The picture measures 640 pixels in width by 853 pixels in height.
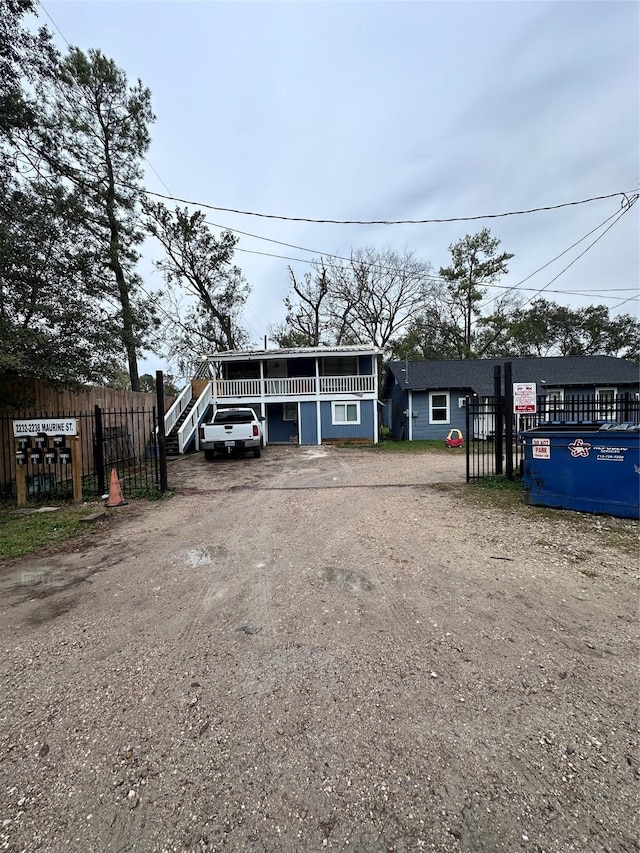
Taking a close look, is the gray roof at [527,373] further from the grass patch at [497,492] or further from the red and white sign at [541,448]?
the red and white sign at [541,448]

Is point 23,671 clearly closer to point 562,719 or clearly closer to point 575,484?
point 562,719

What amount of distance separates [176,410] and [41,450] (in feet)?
31.2

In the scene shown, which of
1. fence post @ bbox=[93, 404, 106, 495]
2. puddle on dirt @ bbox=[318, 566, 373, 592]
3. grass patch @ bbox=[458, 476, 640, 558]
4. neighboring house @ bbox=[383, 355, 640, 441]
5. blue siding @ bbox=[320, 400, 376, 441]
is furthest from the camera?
neighboring house @ bbox=[383, 355, 640, 441]

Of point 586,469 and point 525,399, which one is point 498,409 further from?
point 586,469

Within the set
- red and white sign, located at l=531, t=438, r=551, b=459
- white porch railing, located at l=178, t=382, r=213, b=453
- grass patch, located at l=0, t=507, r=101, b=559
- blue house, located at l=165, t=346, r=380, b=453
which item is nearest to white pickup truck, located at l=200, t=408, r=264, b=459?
white porch railing, located at l=178, t=382, r=213, b=453

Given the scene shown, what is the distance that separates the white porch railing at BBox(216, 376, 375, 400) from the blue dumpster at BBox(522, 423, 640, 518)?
12.2 m

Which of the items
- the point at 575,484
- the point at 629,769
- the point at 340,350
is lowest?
the point at 629,769

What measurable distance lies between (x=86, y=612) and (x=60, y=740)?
1476mm

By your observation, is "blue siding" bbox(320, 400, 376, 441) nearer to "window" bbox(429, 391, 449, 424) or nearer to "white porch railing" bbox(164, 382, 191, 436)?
"window" bbox(429, 391, 449, 424)

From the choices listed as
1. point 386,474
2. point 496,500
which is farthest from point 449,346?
point 496,500

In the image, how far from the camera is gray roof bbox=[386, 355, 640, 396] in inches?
748

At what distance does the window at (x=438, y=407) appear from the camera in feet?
63.2

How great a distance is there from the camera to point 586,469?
5.75 m

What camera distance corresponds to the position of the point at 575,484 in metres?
5.86
